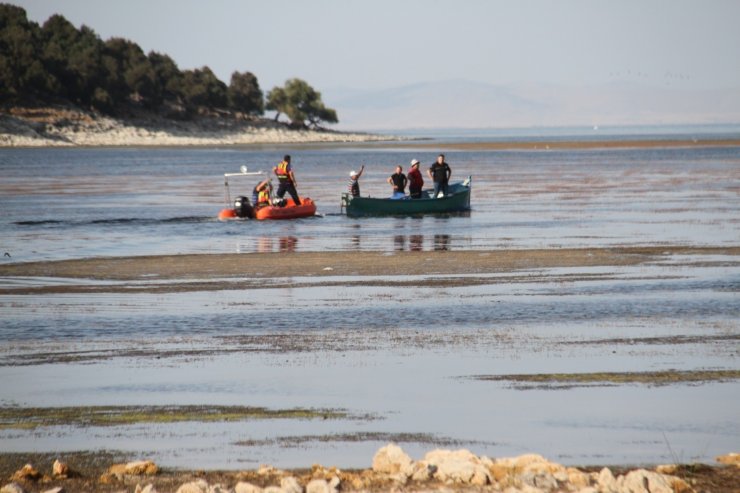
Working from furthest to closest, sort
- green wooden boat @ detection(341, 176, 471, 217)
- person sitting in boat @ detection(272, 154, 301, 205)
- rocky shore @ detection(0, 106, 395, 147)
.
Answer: rocky shore @ detection(0, 106, 395, 147), green wooden boat @ detection(341, 176, 471, 217), person sitting in boat @ detection(272, 154, 301, 205)

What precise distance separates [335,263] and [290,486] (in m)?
15.0

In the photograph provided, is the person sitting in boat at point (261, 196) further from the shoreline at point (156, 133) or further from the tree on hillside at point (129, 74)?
the tree on hillside at point (129, 74)

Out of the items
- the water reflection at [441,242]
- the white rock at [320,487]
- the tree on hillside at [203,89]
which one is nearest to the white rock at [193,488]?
the white rock at [320,487]

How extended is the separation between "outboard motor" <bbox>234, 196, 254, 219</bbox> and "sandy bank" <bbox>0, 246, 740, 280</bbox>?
8.79m

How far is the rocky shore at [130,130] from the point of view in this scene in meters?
112

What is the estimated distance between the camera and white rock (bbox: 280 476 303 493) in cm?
803

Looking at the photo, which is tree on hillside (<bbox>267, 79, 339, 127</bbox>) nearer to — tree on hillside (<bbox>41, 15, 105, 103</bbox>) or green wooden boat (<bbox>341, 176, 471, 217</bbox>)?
tree on hillside (<bbox>41, 15, 105, 103</bbox>)

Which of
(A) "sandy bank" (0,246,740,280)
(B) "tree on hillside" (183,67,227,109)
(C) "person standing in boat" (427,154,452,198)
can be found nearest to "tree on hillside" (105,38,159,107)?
(B) "tree on hillside" (183,67,227,109)

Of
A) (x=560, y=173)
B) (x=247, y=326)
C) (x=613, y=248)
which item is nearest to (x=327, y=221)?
(x=613, y=248)

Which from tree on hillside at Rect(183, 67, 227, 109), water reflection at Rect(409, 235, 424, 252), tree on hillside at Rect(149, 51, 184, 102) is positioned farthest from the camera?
tree on hillside at Rect(183, 67, 227, 109)

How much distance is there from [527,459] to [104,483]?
306 centimetres

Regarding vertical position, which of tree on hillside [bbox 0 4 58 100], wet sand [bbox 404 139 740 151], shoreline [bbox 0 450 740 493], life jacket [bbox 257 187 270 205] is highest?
tree on hillside [bbox 0 4 58 100]

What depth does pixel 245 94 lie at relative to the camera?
160m

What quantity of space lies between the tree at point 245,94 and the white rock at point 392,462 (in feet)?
497
